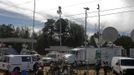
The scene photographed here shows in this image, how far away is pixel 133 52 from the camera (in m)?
54.2

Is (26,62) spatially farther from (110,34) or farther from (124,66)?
(110,34)

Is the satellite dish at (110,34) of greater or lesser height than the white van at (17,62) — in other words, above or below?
above

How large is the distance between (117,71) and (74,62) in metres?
20.2

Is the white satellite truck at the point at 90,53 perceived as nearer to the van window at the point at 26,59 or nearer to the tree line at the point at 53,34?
the van window at the point at 26,59

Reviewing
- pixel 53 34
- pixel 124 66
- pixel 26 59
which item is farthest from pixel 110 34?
pixel 53 34

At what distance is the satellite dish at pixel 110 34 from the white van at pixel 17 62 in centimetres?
2251

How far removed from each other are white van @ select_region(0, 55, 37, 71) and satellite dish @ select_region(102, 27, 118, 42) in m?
22.5

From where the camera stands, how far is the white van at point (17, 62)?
127 ft

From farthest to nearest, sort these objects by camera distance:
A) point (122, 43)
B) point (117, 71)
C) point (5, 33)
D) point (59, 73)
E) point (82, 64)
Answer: point (5, 33)
point (122, 43)
point (82, 64)
point (117, 71)
point (59, 73)

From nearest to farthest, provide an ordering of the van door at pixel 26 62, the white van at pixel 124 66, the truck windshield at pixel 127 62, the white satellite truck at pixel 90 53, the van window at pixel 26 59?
the white van at pixel 124 66 → the truck windshield at pixel 127 62 → the van door at pixel 26 62 → the van window at pixel 26 59 → the white satellite truck at pixel 90 53

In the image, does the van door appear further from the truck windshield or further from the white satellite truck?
the white satellite truck

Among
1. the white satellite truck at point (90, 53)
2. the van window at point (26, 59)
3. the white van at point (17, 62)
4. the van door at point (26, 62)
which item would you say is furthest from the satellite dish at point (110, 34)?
the white satellite truck at point (90, 53)

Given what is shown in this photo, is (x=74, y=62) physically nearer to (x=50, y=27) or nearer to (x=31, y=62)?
(x=31, y=62)

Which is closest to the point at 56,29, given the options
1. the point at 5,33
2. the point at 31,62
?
the point at 5,33
